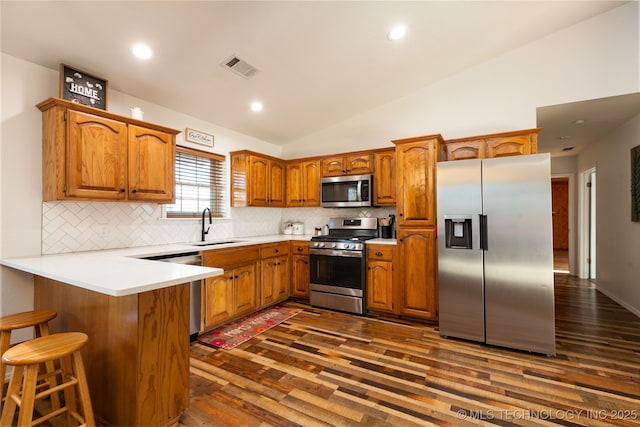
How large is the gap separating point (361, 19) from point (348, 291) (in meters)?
2.95

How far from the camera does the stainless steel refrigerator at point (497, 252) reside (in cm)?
265

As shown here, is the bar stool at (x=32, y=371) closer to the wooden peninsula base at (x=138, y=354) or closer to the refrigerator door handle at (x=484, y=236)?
the wooden peninsula base at (x=138, y=354)

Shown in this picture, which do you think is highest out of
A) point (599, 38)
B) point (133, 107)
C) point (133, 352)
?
point (599, 38)

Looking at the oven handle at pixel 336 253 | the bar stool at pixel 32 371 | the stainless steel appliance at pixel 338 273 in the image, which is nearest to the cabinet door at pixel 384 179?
the stainless steel appliance at pixel 338 273

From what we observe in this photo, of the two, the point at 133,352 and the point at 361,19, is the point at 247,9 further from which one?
the point at 133,352

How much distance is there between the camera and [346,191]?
425cm

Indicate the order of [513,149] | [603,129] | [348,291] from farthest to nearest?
[603,129], [348,291], [513,149]

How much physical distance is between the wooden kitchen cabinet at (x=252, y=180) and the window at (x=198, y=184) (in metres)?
0.18

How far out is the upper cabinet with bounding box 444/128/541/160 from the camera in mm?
3275

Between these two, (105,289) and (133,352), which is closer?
(105,289)

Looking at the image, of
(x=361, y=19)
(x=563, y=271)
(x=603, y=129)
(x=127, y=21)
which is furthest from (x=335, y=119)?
(x=563, y=271)

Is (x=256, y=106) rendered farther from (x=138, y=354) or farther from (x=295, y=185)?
(x=138, y=354)

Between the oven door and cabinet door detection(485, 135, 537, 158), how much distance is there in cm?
196

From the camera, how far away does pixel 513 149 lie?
3330mm
